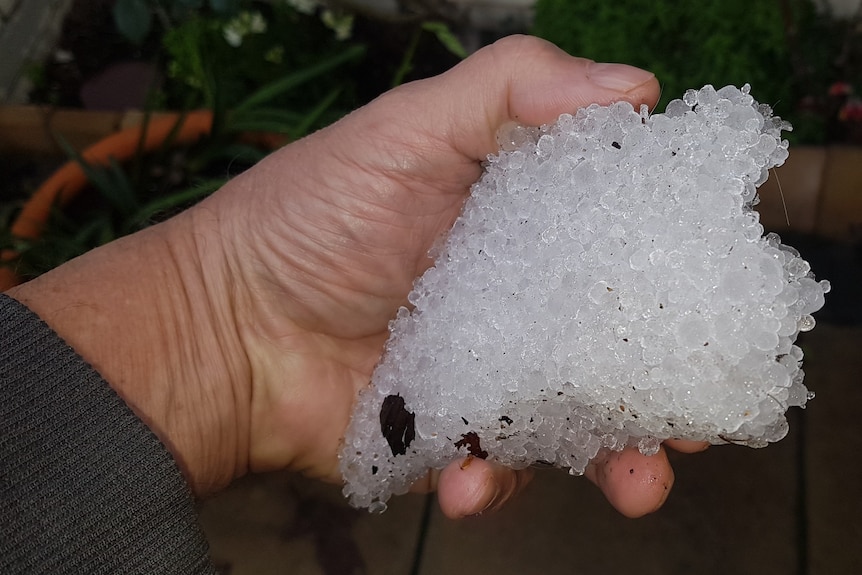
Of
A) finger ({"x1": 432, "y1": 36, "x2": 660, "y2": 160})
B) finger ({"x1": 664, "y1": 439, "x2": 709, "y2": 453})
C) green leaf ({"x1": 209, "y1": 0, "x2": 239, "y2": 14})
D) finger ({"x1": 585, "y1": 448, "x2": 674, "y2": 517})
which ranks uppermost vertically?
finger ({"x1": 432, "y1": 36, "x2": 660, "y2": 160})

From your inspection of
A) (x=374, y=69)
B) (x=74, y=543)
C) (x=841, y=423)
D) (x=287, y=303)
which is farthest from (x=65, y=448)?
(x=841, y=423)

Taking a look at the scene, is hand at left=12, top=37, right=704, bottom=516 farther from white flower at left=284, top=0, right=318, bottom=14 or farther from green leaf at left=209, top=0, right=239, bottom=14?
white flower at left=284, top=0, right=318, bottom=14

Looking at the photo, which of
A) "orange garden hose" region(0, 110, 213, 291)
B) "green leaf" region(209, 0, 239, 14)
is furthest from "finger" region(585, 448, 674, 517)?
"orange garden hose" region(0, 110, 213, 291)

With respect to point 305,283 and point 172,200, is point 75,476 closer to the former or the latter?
point 305,283

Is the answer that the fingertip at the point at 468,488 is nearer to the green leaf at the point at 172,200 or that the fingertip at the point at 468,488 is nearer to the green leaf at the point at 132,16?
the green leaf at the point at 172,200

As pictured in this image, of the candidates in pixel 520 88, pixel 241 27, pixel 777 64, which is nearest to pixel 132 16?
pixel 241 27

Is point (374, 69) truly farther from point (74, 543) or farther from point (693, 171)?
point (74, 543)
